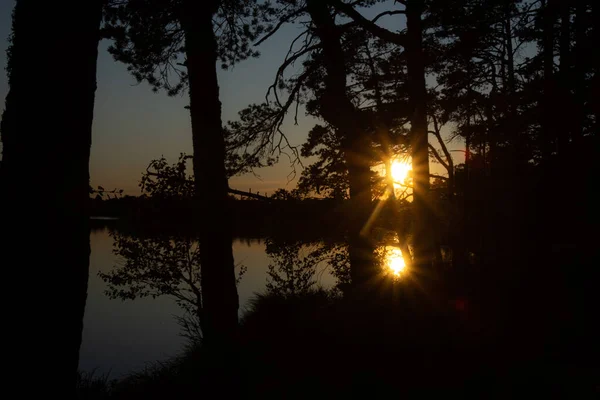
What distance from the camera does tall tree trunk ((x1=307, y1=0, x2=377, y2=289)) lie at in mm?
10094

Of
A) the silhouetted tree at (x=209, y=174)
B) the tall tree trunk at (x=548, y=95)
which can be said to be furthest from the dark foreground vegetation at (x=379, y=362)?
the tall tree trunk at (x=548, y=95)

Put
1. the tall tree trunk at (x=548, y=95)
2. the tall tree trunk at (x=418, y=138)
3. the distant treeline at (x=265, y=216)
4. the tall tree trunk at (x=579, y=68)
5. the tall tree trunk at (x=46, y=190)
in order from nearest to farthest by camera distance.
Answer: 1. the tall tree trunk at (x=46, y=190)
2. the tall tree trunk at (x=418, y=138)
3. the distant treeline at (x=265, y=216)
4. the tall tree trunk at (x=579, y=68)
5. the tall tree trunk at (x=548, y=95)

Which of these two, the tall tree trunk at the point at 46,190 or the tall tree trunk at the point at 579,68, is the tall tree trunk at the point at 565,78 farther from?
the tall tree trunk at the point at 46,190

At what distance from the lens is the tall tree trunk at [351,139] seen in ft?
33.1

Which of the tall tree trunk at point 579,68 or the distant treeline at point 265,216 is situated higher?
the tall tree trunk at point 579,68

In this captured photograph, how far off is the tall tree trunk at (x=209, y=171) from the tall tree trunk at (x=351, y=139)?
9.36 feet

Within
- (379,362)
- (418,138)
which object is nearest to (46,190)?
(379,362)

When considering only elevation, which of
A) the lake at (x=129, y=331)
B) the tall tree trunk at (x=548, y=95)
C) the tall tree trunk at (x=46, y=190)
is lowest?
the lake at (x=129, y=331)

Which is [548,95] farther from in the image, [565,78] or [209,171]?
[209,171]

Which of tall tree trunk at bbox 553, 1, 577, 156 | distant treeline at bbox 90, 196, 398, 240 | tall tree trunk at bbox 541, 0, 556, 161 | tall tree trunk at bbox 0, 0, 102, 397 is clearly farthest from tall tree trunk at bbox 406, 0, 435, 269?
tall tree trunk at bbox 541, 0, 556, 161

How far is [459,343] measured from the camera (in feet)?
21.1

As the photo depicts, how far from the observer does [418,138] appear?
382 inches

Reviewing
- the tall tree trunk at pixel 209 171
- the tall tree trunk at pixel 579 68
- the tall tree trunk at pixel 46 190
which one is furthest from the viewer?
the tall tree trunk at pixel 579 68

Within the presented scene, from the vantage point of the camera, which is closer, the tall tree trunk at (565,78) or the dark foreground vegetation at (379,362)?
the dark foreground vegetation at (379,362)
